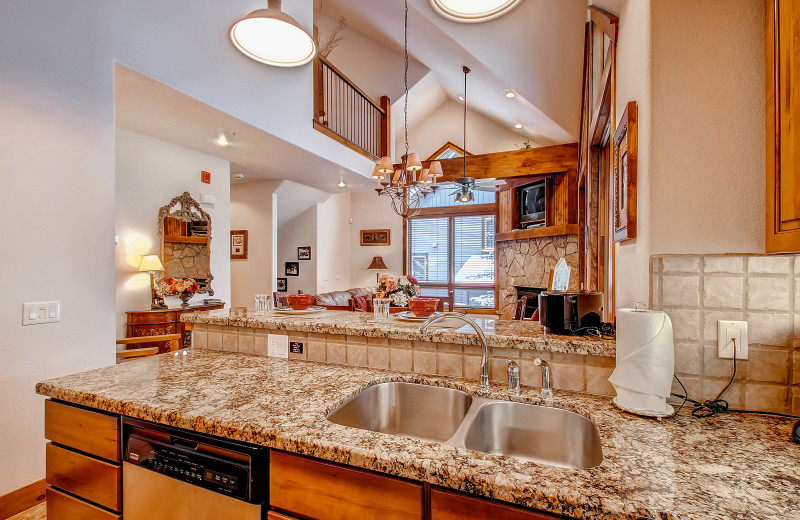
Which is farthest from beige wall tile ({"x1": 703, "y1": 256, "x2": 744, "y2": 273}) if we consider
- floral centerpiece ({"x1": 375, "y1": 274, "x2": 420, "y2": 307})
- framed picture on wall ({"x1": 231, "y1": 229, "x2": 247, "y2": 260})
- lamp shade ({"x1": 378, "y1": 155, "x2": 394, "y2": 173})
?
framed picture on wall ({"x1": 231, "y1": 229, "x2": 247, "y2": 260})

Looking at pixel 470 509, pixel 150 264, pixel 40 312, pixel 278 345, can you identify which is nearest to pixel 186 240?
pixel 150 264

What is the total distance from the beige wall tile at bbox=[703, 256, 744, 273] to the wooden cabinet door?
0.10m

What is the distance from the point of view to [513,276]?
7121 mm

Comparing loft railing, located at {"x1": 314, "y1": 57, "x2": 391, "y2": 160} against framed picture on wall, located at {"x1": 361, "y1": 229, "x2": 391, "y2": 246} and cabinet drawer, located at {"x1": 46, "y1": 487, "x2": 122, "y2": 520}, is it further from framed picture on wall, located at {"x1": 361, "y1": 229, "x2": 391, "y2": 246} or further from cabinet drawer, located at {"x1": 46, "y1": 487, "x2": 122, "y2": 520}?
cabinet drawer, located at {"x1": 46, "y1": 487, "x2": 122, "y2": 520}

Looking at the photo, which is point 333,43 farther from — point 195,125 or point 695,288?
point 695,288

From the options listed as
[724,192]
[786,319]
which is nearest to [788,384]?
[786,319]

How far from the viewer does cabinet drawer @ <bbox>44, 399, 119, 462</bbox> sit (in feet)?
4.00

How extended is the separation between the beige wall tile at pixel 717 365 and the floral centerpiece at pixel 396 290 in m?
2.40

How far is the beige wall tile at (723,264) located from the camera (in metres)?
1.04

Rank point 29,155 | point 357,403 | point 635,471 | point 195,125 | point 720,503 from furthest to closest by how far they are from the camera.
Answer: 1. point 195,125
2. point 29,155
3. point 357,403
4. point 635,471
5. point 720,503

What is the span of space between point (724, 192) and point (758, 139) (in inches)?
6.1

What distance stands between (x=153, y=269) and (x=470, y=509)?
3953 mm

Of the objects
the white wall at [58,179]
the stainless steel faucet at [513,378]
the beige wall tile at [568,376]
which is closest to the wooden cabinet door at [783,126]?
the beige wall tile at [568,376]

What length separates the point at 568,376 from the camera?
1241mm
